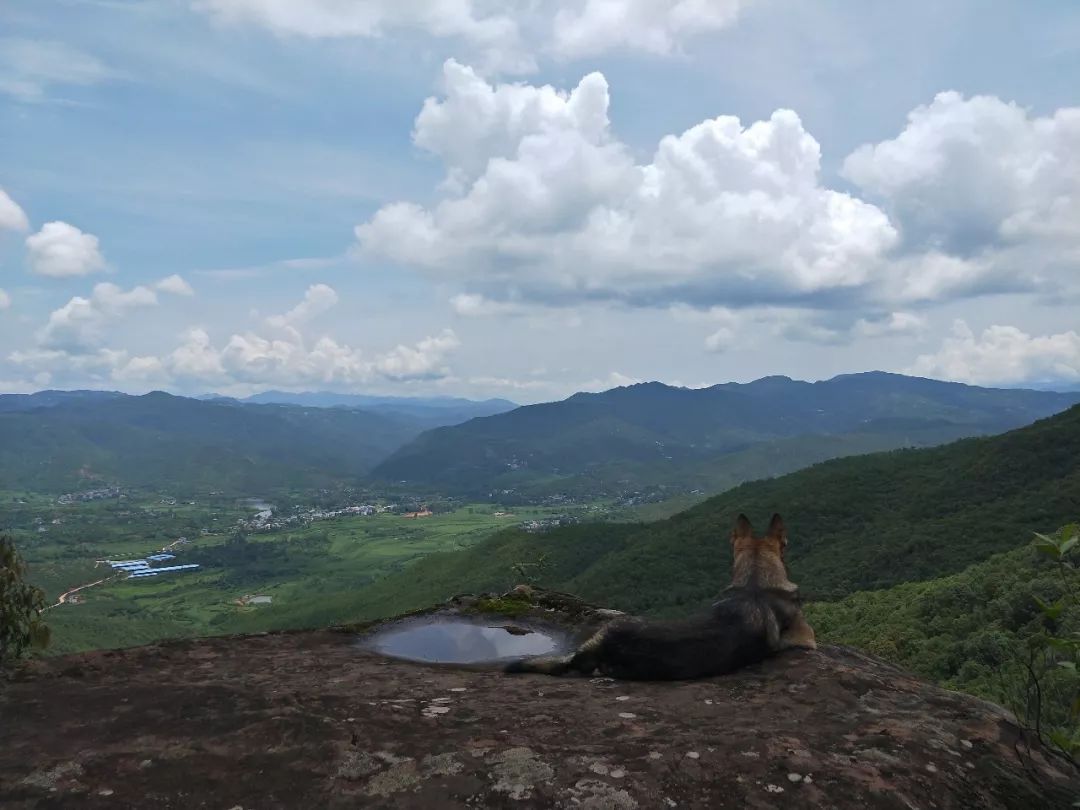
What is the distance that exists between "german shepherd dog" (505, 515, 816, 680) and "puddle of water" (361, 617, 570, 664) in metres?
1.43

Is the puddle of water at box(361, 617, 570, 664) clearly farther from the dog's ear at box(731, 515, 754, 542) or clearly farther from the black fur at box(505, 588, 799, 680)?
the dog's ear at box(731, 515, 754, 542)

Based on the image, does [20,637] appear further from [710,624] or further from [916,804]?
[916,804]

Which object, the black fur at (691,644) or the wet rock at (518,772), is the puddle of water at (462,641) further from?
the wet rock at (518,772)

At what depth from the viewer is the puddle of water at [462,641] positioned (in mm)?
8820

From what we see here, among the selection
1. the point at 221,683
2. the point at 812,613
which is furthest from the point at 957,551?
the point at 221,683

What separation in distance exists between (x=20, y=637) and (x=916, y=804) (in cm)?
788

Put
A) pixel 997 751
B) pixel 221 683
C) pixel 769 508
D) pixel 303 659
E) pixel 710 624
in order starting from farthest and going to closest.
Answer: pixel 769 508 → pixel 303 659 → pixel 710 624 → pixel 221 683 → pixel 997 751

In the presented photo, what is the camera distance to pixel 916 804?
3918 millimetres

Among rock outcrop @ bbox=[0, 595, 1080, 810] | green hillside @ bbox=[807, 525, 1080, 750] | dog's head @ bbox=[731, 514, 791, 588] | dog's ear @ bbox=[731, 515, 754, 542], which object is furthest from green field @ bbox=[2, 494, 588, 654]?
dog's head @ bbox=[731, 514, 791, 588]

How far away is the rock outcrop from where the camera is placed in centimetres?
397

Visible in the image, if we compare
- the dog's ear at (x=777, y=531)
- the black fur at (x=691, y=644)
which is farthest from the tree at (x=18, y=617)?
the dog's ear at (x=777, y=531)

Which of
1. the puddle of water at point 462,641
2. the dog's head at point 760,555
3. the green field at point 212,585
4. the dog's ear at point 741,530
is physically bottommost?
the green field at point 212,585

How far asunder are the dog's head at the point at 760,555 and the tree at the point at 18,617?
7.57 m

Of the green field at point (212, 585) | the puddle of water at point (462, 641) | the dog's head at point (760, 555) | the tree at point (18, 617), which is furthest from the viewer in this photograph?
the green field at point (212, 585)
